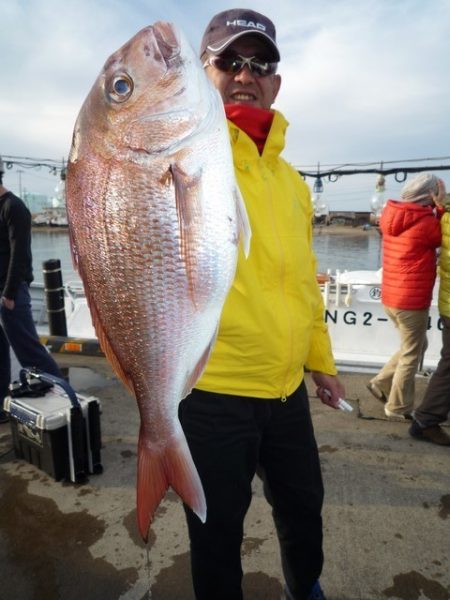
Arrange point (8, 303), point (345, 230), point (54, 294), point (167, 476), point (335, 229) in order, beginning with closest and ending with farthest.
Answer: point (167, 476) < point (8, 303) < point (54, 294) < point (345, 230) < point (335, 229)

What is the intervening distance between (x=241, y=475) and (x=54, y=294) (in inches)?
204

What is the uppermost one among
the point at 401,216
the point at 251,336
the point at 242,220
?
the point at 401,216

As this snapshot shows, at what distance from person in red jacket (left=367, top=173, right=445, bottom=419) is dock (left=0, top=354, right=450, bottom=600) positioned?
0.55 meters

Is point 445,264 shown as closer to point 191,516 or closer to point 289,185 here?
point 289,185

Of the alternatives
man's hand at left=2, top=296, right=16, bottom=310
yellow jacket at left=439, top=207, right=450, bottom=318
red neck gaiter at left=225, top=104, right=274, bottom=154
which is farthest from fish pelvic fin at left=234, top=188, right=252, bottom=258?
man's hand at left=2, top=296, right=16, bottom=310

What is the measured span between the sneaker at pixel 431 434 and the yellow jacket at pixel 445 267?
0.93 m

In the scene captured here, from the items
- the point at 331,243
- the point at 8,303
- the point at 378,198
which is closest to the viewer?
the point at 8,303

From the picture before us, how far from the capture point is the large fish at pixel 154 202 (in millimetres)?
1020

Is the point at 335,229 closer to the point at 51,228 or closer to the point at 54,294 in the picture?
the point at 51,228

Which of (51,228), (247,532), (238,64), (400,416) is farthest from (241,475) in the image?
(51,228)

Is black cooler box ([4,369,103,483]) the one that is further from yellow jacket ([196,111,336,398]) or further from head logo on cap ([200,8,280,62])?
head logo on cap ([200,8,280,62])

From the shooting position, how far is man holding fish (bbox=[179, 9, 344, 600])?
1456 millimetres

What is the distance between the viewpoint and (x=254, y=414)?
1.52 m

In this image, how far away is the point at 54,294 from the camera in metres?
6.02
